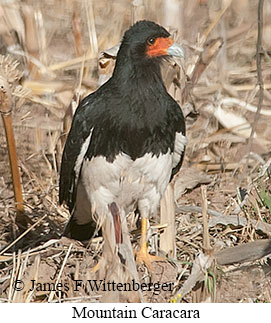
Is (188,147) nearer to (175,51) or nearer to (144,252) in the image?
(144,252)

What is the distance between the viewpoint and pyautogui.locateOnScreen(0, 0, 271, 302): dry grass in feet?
12.9

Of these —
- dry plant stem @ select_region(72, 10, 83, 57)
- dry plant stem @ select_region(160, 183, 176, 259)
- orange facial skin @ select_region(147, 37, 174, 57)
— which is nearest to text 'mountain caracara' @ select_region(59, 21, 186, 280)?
orange facial skin @ select_region(147, 37, 174, 57)

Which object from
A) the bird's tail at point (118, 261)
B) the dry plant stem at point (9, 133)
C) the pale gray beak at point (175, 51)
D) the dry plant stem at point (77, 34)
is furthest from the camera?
the dry plant stem at point (77, 34)

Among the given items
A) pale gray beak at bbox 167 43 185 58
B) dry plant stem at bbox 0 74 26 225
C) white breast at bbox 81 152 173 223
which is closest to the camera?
pale gray beak at bbox 167 43 185 58

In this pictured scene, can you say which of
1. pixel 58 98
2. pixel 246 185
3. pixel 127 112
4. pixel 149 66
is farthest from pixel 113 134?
pixel 58 98

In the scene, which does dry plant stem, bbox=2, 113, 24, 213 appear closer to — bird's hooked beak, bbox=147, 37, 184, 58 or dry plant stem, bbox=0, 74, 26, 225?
dry plant stem, bbox=0, 74, 26, 225

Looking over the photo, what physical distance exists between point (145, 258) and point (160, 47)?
1.02 metres

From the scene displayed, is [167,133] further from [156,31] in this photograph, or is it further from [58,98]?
[58,98]

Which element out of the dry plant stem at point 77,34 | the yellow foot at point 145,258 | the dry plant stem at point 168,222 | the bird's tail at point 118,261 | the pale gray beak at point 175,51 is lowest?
the bird's tail at point 118,261

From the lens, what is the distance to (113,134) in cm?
397

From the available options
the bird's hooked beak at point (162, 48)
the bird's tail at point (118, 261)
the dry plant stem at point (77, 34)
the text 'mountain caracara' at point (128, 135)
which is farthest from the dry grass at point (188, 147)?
the bird's hooked beak at point (162, 48)

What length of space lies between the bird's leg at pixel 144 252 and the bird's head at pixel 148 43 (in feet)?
2.76

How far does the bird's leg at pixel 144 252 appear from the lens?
406 centimetres

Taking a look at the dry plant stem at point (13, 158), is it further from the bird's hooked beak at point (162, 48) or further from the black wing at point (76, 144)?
the bird's hooked beak at point (162, 48)
